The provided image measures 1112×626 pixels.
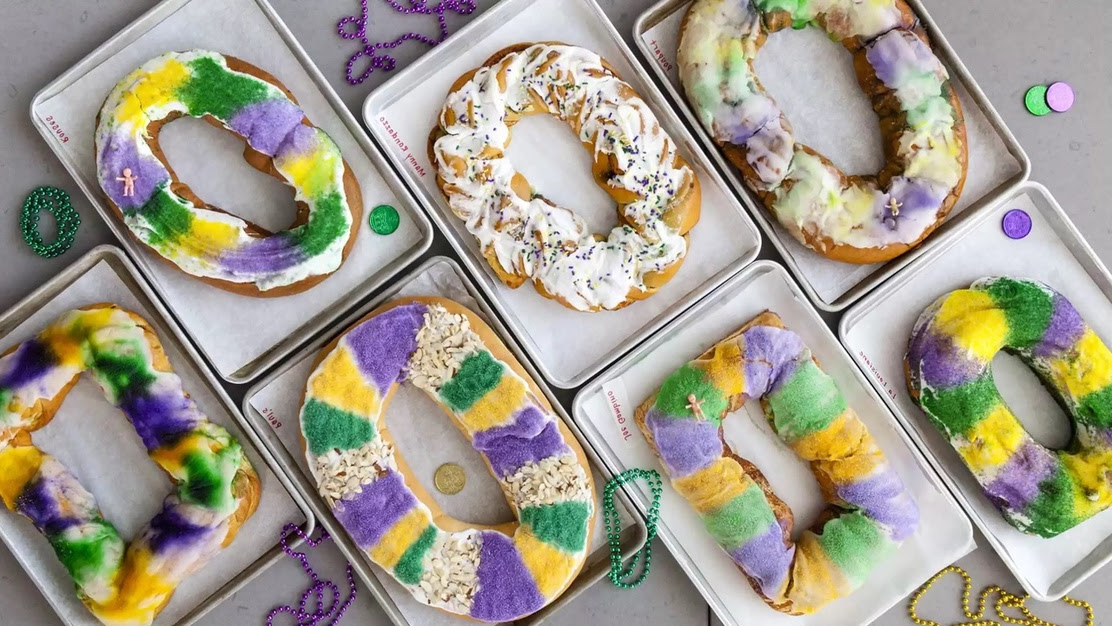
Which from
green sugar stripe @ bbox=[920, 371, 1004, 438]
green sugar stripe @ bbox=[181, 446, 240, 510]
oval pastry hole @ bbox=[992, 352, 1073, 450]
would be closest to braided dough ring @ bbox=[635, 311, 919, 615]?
green sugar stripe @ bbox=[920, 371, 1004, 438]

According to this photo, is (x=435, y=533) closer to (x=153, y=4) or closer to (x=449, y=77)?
(x=449, y=77)

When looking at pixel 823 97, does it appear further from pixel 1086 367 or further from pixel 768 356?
pixel 1086 367

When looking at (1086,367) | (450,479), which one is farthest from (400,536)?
(1086,367)

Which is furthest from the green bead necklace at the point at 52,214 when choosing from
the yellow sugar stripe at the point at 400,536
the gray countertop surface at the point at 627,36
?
the yellow sugar stripe at the point at 400,536

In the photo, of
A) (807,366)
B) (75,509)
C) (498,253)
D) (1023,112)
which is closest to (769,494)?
(807,366)

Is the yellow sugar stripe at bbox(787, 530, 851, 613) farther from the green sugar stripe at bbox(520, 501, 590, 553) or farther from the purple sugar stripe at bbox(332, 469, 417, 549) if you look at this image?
the purple sugar stripe at bbox(332, 469, 417, 549)

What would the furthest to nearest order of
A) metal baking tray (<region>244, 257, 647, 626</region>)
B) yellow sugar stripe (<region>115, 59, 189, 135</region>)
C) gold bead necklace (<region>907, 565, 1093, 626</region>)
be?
gold bead necklace (<region>907, 565, 1093, 626</region>), metal baking tray (<region>244, 257, 647, 626</region>), yellow sugar stripe (<region>115, 59, 189, 135</region>)

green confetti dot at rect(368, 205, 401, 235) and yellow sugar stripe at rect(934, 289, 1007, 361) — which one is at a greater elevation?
green confetti dot at rect(368, 205, 401, 235)

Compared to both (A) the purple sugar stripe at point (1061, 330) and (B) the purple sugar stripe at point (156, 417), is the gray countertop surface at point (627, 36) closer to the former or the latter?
(B) the purple sugar stripe at point (156, 417)
